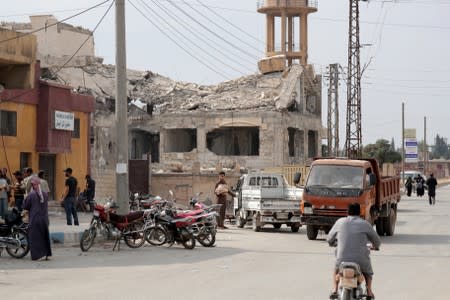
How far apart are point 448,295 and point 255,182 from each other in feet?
61.1

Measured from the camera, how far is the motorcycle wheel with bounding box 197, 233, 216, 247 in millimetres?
22484

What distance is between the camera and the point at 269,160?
64562 millimetres

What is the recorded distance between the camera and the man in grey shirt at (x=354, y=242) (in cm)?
1077

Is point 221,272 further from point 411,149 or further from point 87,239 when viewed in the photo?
point 411,149

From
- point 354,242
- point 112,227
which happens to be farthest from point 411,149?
point 354,242

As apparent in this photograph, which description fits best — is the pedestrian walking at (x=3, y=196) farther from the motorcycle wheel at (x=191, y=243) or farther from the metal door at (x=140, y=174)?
the metal door at (x=140, y=174)

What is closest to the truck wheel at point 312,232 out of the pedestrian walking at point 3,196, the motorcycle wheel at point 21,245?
the pedestrian walking at point 3,196

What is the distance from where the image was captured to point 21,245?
19.0 metres

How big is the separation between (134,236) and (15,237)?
11.5 ft

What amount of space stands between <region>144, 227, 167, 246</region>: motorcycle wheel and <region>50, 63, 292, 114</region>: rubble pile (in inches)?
1612

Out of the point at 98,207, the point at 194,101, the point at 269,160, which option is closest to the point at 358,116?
the point at 269,160

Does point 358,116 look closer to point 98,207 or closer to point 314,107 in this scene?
point 314,107

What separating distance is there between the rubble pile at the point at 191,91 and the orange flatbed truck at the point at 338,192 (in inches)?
1504

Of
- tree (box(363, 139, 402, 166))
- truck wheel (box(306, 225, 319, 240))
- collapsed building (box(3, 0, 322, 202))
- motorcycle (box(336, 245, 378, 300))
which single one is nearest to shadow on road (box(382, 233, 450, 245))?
truck wheel (box(306, 225, 319, 240))
